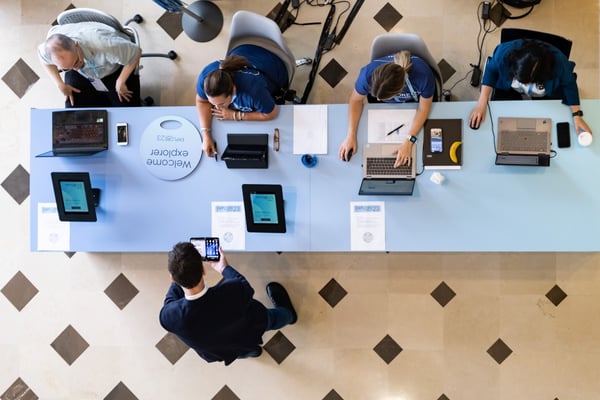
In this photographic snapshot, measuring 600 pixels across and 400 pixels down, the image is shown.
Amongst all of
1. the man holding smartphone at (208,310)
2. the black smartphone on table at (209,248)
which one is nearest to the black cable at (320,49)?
the black smartphone on table at (209,248)

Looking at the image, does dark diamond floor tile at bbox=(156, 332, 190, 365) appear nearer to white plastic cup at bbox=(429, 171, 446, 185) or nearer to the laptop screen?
the laptop screen

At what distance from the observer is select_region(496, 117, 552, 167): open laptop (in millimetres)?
2113

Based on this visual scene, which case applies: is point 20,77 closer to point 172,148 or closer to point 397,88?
point 172,148

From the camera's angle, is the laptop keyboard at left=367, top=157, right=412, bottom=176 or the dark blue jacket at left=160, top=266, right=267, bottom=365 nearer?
the dark blue jacket at left=160, top=266, right=267, bottom=365

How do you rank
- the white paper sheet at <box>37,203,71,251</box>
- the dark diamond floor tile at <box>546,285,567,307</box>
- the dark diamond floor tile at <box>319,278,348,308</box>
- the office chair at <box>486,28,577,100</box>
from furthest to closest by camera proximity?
1. the dark diamond floor tile at <box>319,278,348,308</box>
2. the dark diamond floor tile at <box>546,285,567,307</box>
3. the white paper sheet at <box>37,203,71,251</box>
4. the office chair at <box>486,28,577,100</box>

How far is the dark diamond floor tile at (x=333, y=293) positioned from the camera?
2.89m

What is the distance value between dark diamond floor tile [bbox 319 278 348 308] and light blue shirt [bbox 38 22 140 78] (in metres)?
→ 1.93

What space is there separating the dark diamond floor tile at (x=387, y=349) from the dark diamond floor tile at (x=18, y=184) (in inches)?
111

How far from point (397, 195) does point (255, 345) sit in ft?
3.92

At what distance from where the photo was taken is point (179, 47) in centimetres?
300

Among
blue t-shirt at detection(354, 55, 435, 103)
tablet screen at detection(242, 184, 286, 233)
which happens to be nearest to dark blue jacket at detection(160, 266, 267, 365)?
tablet screen at detection(242, 184, 286, 233)

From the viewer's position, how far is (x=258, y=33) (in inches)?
93.1

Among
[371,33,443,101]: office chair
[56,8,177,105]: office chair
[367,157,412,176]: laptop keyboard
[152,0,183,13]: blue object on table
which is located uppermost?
[152,0,183,13]: blue object on table

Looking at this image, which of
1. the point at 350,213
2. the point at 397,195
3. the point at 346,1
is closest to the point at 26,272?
the point at 350,213
